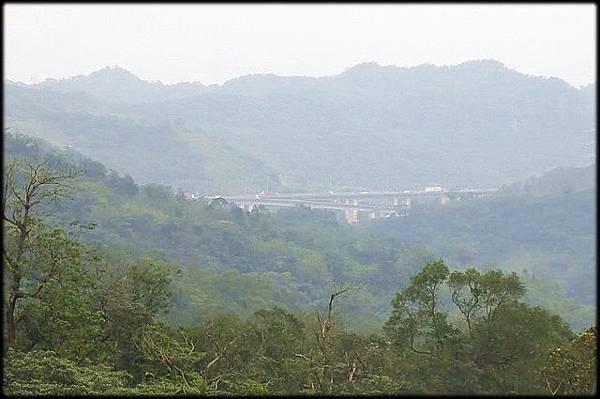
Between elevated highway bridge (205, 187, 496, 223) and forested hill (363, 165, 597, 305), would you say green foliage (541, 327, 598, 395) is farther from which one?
elevated highway bridge (205, 187, 496, 223)

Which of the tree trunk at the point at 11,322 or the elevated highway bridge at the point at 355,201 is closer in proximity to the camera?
the tree trunk at the point at 11,322

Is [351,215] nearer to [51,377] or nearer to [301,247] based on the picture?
[301,247]

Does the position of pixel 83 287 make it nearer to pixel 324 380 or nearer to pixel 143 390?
pixel 143 390

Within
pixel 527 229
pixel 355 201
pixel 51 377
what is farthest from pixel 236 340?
pixel 355 201

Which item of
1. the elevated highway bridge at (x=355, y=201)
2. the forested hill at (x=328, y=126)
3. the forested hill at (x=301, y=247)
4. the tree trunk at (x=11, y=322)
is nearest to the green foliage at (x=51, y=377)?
the tree trunk at (x=11, y=322)

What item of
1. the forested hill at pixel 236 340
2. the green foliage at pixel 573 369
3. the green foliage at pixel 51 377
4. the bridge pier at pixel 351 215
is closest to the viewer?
the green foliage at pixel 51 377

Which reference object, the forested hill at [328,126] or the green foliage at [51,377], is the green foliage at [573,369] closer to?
the green foliage at [51,377]

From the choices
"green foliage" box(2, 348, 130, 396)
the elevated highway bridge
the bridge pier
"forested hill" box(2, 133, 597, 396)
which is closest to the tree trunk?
"forested hill" box(2, 133, 597, 396)
